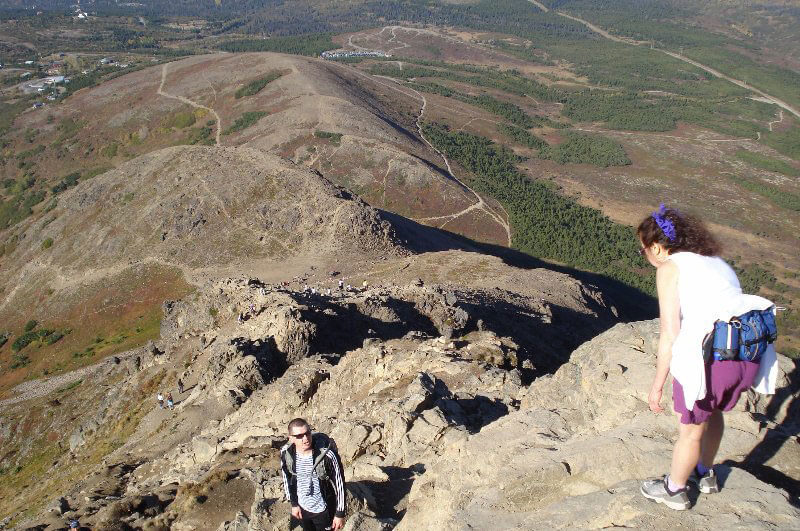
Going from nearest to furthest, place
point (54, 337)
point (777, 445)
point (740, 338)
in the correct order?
point (740, 338), point (777, 445), point (54, 337)

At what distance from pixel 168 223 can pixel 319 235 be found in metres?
13.7

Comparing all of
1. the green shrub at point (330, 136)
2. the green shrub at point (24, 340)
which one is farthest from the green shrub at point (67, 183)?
the green shrub at point (24, 340)

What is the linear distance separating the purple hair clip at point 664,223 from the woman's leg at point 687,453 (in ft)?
6.75

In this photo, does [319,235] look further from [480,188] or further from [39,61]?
[39,61]

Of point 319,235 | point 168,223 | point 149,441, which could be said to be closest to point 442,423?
point 149,441

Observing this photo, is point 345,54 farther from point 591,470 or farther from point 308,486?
point 591,470

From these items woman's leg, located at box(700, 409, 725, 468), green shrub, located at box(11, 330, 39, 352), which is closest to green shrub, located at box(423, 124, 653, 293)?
green shrub, located at box(11, 330, 39, 352)

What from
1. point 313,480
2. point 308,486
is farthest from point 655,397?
point 308,486

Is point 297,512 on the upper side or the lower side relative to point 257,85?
upper

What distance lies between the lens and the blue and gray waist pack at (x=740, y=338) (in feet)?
19.6

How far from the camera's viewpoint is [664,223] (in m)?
6.37

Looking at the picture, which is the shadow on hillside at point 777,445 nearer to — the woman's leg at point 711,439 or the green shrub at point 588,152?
the woman's leg at point 711,439

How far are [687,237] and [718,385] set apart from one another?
162 centimetres

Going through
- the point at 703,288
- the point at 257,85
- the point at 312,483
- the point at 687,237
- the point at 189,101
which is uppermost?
the point at 687,237
